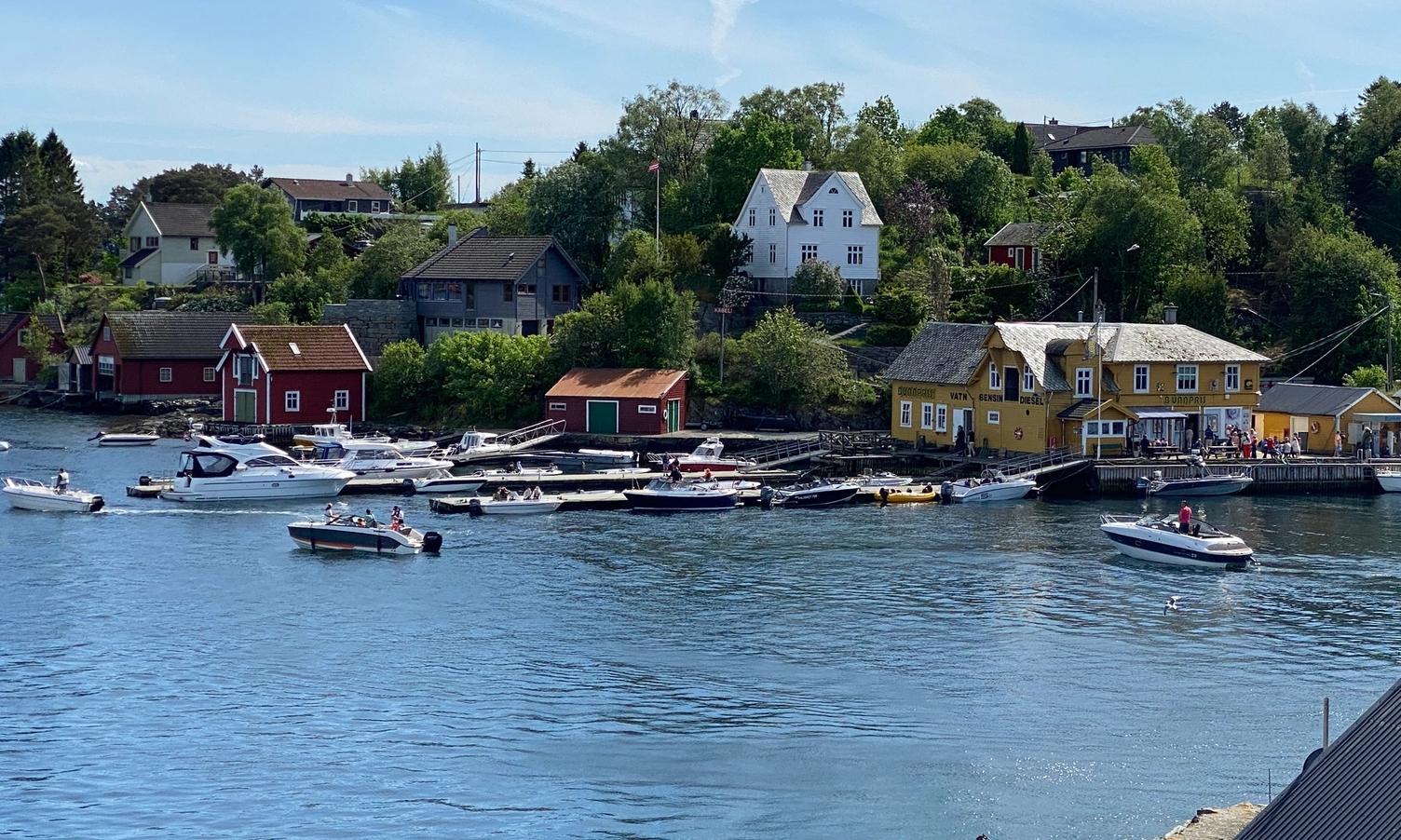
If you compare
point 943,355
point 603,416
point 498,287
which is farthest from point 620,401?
point 498,287

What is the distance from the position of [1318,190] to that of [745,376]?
42623 mm

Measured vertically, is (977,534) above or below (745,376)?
below

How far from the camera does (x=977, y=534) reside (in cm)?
6059

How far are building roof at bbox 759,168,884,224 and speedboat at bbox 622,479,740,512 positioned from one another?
33670 millimetres

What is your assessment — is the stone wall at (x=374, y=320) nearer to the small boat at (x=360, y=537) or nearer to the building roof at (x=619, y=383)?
the building roof at (x=619, y=383)

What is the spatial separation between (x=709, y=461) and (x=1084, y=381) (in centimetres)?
1688

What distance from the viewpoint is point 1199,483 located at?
72.1 meters

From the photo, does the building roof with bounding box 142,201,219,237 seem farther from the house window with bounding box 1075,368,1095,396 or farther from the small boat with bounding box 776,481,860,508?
the house window with bounding box 1075,368,1095,396

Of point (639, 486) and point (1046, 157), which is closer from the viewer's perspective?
point (639, 486)

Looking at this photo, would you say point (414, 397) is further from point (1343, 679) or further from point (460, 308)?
point (1343, 679)

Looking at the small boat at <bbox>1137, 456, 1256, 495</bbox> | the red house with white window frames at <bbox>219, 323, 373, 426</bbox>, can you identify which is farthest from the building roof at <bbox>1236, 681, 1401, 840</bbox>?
the red house with white window frames at <bbox>219, 323, 373, 426</bbox>

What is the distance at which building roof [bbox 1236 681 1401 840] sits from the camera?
1953 cm

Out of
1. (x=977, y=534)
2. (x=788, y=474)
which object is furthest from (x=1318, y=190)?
(x=977, y=534)

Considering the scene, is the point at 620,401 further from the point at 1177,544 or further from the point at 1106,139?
the point at 1106,139
